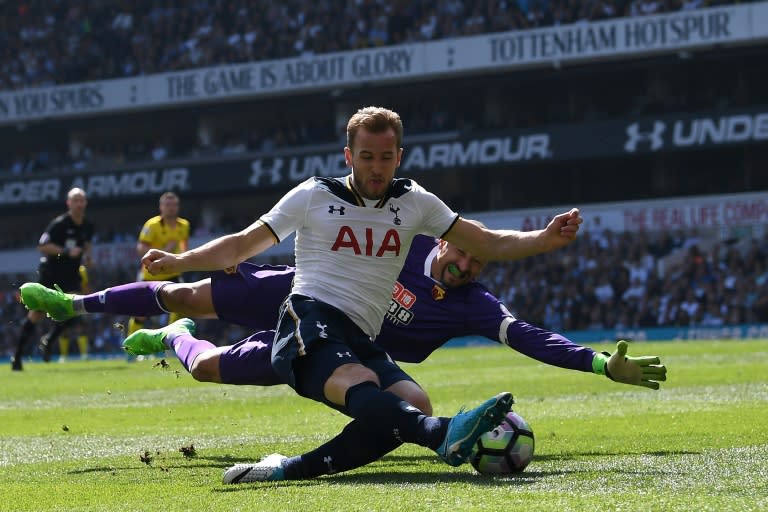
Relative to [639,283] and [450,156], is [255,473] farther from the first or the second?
[450,156]

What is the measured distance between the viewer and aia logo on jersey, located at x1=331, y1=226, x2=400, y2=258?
6.44m

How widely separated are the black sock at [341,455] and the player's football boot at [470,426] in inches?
31.7

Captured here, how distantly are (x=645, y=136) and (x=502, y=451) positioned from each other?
31.1 meters

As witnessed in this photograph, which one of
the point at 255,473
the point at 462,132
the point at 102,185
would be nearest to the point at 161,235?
the point at 255,473

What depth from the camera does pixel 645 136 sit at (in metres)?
36.4

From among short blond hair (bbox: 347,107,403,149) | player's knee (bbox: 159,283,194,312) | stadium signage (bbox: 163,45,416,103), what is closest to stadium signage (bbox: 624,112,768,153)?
stadium signage (bbox: 163,45,416,103)

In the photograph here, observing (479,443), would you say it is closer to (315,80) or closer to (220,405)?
(220,405)

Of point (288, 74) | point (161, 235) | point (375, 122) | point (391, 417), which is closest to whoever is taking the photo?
point (391, 417)

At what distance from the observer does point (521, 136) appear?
38469mm

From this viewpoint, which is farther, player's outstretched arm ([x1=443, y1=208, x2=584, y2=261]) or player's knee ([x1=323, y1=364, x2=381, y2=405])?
player's outstretched arm ([x1=443, y1=208, x2=584, y2=261])

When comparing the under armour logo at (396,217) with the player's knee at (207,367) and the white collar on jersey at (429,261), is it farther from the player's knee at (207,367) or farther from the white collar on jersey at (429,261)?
the white collar on jersey at (429,261)

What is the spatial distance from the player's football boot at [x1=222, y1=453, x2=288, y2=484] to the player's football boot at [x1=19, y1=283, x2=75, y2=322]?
3.08 metres

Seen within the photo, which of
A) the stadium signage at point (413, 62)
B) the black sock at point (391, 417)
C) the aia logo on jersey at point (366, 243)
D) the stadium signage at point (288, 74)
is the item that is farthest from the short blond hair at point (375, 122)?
the stadium signage at point (288, 74)

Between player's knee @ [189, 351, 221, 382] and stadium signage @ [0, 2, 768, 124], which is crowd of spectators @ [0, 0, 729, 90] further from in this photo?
player's knee @ [189, 351, 221, 382]
